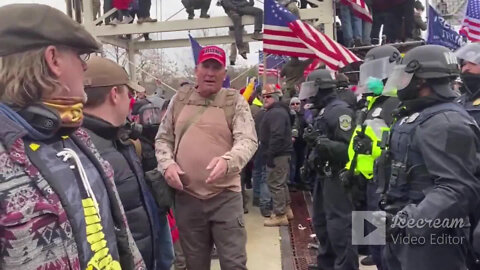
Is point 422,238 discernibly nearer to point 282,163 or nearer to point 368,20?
point 282,163

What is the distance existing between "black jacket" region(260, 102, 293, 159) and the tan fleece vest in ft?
11.9

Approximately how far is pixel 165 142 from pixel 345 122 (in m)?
1.98

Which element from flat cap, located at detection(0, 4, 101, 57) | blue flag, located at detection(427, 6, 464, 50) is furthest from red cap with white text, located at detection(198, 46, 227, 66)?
blue flag, located at detection(427, 6, 464, 50)

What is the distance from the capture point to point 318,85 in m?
5.16

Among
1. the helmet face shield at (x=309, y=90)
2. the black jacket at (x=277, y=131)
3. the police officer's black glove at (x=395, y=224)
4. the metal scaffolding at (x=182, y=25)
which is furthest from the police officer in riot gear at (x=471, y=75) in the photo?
the metal scaffolding at (x=182, y=25)

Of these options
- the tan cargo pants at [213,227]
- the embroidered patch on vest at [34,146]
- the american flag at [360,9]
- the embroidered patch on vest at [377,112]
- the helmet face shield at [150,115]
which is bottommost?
the tan cargo pants at [213,227]

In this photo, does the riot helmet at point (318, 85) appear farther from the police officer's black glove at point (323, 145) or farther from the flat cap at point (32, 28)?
the flat cap at point (32, 28)

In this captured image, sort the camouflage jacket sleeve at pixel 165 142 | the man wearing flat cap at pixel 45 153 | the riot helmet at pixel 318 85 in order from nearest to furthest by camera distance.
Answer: the man wearing flat cap at pixel 45 153 → the camouflage jacket sleeve at pixel 165 142 → the riot helmet at pixel 318 85

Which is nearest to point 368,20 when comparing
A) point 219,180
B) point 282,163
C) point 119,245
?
point 282,163

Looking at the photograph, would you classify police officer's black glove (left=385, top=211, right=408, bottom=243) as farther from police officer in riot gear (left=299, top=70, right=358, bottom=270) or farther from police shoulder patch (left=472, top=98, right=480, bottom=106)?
police shoulder patch (left=472, top=98, right=480, bottom=106)

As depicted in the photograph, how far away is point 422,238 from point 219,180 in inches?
53.0

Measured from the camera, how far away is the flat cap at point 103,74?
253cm

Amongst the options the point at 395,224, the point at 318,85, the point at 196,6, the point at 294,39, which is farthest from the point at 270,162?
the point at 395,224

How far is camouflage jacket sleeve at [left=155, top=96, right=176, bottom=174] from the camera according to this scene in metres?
3.23
